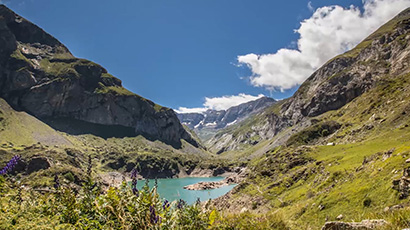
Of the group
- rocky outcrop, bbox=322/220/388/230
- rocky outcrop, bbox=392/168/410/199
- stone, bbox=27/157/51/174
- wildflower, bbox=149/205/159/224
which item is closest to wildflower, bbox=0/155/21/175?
wildflower, bbox=149/205/159/224

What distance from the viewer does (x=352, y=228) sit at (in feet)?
18.6

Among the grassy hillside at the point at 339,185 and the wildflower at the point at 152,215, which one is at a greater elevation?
the wildflower at the point at 152,215

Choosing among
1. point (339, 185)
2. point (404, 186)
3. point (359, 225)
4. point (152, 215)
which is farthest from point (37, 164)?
point (359, 225)

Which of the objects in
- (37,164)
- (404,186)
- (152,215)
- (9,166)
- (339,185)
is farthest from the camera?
(37,164)

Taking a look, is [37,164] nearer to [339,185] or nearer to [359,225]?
[339,185]

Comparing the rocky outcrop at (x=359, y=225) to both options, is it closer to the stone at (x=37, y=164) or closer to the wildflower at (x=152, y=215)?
the wildflower at (x=152, y=215)

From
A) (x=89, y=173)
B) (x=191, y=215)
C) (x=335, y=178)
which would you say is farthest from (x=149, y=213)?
(x=335, y=178)

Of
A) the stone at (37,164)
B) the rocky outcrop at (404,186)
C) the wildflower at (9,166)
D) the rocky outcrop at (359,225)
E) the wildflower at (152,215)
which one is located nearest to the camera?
the rocky outcrop at (359,225)

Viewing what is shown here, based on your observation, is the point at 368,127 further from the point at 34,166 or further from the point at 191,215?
the point at 34,166

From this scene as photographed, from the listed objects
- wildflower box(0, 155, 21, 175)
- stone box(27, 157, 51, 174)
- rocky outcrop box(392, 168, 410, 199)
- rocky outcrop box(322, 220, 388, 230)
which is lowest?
rocky outcrop box(392, 168, 410, 199)

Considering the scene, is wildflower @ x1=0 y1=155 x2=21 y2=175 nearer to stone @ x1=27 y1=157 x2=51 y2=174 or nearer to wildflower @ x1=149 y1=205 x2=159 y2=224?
wildflower @ x1=149 y1=205 x2=159 y2=224

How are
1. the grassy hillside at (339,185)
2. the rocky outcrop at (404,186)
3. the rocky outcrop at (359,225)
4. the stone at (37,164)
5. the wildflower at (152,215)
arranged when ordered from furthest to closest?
the stone at (37,164) → the grassy hillside at (339,185) → the rocky outcrop at (404,186) → the wildflower at (152,215) → the rocky outcrop at (359,225)

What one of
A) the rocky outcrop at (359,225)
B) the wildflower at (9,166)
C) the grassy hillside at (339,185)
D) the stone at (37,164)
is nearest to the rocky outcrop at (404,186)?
the grassy hillside at (339,185)

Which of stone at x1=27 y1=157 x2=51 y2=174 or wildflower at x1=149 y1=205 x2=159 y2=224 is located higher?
stone at x1=27 y1=157 x2=51 y2=174
